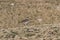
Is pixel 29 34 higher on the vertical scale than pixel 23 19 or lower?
higher

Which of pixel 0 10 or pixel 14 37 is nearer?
pixel 14 37

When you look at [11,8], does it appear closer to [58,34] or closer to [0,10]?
[0,10]

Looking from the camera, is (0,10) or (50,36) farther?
(0,10)

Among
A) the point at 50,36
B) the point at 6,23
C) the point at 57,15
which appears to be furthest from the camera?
the point at 57,15

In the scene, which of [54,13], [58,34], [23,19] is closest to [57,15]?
[54,13]

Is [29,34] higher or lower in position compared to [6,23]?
higher

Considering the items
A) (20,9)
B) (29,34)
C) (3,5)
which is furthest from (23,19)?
(29,34)

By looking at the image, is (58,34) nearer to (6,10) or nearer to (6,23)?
(6,23)

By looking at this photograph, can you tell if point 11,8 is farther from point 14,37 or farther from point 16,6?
point 14,37

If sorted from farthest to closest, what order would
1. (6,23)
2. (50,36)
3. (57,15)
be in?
(57,15)
(6,23)
(50,36)
